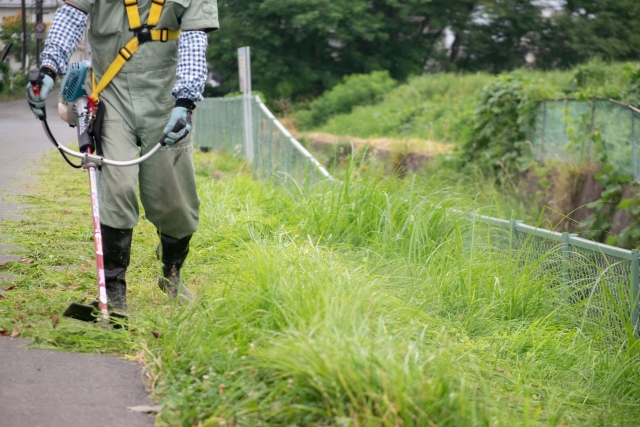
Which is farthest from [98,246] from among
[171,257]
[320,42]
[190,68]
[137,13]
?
[320,42]

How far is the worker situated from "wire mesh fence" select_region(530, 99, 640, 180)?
21.2 ft

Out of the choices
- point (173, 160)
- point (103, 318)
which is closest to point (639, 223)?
point (173, 160)

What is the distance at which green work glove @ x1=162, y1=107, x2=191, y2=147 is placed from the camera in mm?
4062

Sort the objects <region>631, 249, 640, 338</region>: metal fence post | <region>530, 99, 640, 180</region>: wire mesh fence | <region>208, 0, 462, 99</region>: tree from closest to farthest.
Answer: <region>631, 249, 640, 338</region>: metal fence post < <region>530, 99, 640, 180</region>: wire mesh fence < <region>208, 0, 462, 99</region>: tree

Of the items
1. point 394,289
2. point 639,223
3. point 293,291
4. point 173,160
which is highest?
point 173,160

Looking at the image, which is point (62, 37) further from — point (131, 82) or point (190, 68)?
point (190, 68)

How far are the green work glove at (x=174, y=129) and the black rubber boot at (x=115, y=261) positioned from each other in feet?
1.68

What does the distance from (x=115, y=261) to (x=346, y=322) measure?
1443mm

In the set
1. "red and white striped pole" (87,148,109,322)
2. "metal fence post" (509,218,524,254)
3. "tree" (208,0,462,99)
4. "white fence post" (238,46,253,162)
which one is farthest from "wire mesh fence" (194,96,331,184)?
"tree" (208,0,462,99)

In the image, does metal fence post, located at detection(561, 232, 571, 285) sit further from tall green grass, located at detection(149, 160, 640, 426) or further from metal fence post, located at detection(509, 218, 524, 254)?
metal fence post, located at detection(509, 218, 524, 254)

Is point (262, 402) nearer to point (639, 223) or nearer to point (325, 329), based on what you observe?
point (325, 329)

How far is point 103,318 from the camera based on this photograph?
3818mm

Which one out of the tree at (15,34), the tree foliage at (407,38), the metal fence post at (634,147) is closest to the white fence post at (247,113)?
the metal fence post at (634,147)

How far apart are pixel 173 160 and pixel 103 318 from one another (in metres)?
0.91
